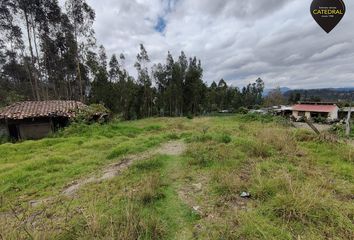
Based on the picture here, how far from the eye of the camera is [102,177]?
502 centimetres

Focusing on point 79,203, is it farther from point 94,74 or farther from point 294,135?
point 94,74

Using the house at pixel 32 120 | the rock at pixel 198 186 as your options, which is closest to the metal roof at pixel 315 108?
the rock at pixel 198 186

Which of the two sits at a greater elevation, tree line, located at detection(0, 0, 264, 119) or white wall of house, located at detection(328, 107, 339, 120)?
tree line, located at detection(0, 0, 264, 119)

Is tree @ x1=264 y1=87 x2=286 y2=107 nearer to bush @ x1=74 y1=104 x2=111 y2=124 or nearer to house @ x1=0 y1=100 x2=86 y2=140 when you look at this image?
bush @ x1=74 y1=104 x2=111 y2=124

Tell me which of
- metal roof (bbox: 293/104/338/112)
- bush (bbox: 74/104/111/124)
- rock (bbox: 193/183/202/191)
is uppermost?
bush (bbox: 74/104/111/124)

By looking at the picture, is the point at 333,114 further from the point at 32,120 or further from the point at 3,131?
the point at 3,131

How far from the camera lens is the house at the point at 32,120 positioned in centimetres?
1218

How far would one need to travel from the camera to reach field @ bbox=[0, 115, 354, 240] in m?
2.54

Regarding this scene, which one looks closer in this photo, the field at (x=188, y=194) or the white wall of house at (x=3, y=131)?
the field at (x=188, y=194)

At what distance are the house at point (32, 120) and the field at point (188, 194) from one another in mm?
5832

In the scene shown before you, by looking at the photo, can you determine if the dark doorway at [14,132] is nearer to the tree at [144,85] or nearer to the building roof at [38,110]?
the building roof at [38,110]

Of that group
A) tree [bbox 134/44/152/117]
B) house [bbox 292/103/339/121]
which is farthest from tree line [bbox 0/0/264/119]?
house [bbox 292/103/339/121]

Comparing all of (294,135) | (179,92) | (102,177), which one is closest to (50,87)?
(179,92)

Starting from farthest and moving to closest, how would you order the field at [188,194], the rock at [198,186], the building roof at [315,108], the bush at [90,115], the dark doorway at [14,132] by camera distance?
1. the building roof at [315,108]
2. the bush at [90,115]
3. the dark doorway at [14,132]
4. the rock at [198,186]
5. the field at [188,194]
